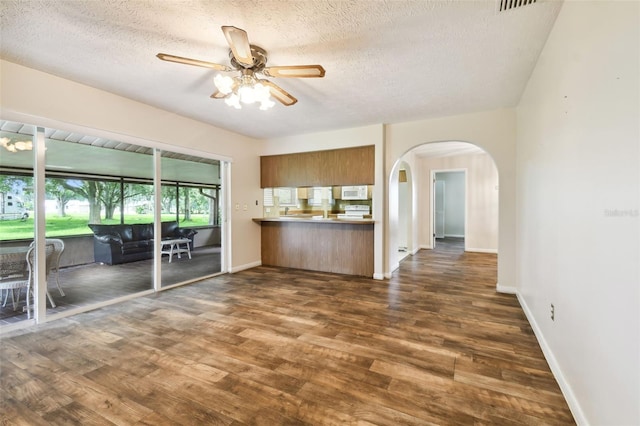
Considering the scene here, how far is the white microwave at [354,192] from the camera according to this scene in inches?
194

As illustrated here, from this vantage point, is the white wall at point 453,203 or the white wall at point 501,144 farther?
the white wall at point 453,203

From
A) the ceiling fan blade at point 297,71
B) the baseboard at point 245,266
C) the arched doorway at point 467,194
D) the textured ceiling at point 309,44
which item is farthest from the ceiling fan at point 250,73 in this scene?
the arched doorway at point 467,194

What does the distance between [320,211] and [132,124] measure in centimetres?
330

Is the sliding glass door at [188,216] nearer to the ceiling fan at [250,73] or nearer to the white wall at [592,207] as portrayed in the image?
the ceiling fan at [250,73]

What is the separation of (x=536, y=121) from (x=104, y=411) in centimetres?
406

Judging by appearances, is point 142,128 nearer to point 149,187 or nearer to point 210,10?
point 149,187

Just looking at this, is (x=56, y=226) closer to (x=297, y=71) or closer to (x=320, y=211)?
(x=297, y=71)

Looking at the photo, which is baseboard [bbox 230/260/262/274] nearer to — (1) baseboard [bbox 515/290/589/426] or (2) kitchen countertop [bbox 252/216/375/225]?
(2) kitchen countertop [bbox 252/216/375/225]

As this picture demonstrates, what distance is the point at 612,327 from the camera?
1.16 meters

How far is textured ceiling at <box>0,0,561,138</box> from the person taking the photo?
1.85 metres

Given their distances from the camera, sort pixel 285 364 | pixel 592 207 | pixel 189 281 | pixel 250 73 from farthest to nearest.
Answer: pixel 189 281 → pixel 250 73 → pixel 285 364 → pixel 592 207

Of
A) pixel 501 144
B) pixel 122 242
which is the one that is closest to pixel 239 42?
pixel 501 144

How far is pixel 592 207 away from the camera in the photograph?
1363 mm

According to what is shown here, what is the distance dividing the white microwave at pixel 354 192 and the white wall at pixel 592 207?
9.24ft
